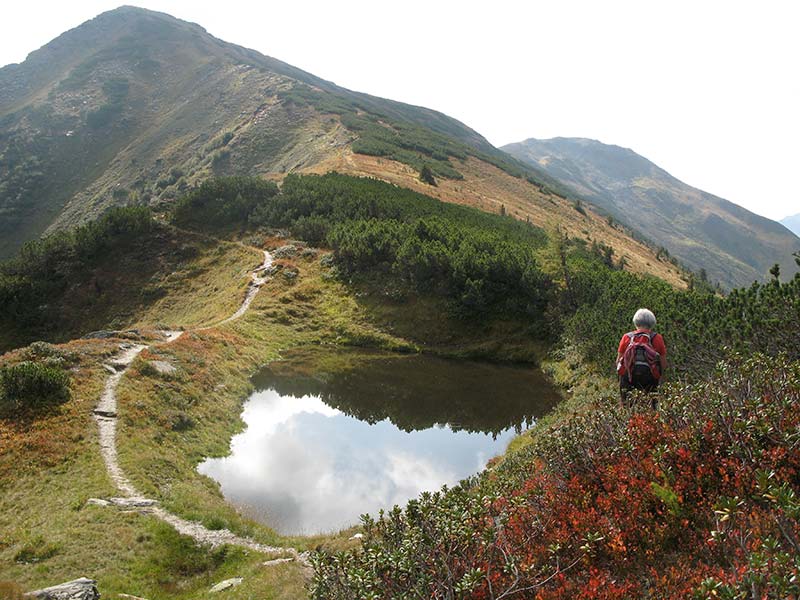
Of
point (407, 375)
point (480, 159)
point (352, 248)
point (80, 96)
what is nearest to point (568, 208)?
point (480, 159)

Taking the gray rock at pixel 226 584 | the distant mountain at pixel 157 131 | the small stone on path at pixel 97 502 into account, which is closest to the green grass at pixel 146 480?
the small stone on path at pixel 97 502

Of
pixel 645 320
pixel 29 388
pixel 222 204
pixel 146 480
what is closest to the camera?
pixel 645 320

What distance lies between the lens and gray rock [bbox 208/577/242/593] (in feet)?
35.3

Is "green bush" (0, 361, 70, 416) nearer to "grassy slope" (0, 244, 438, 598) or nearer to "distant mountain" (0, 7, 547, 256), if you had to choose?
"grassy slope" (0, 244, 438, 598)

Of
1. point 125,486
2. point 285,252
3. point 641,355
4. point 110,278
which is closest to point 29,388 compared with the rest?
point 125,486

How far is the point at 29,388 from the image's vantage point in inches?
738

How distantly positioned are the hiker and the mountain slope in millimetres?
57122

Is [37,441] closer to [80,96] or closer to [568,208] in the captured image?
[568,208]

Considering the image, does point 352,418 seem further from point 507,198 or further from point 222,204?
point 507,198

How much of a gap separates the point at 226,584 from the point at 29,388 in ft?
45.3

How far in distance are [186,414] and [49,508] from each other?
8.18 m

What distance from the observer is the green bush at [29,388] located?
1819cm

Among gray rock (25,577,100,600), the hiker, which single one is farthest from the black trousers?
gray rock (25,577,100,600)

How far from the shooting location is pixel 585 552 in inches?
238
